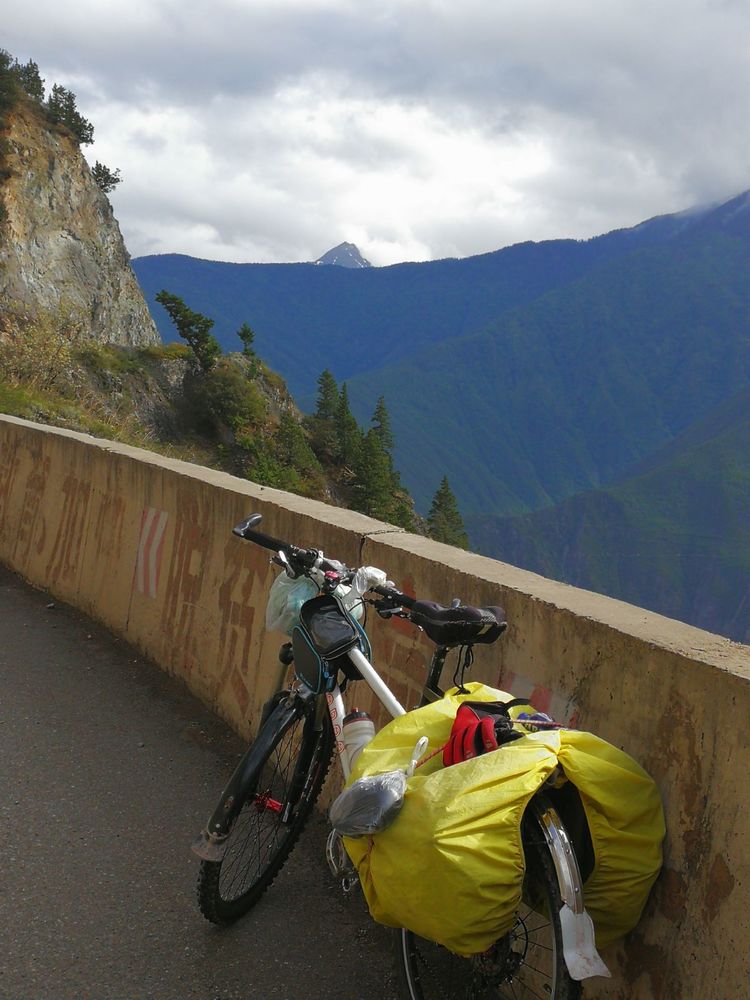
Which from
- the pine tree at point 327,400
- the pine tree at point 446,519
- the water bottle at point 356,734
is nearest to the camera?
the water bottle at point 356,734

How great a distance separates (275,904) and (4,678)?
3041 millimetres

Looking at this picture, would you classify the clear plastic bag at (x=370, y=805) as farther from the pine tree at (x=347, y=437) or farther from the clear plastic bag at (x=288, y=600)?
the pine tree at (x=347, y=437)

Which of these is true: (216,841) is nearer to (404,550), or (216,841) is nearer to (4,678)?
(404,550)

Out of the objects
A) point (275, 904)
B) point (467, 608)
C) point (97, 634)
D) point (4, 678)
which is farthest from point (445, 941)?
point (97, 634)

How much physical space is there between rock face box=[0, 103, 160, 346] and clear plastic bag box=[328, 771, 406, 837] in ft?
155

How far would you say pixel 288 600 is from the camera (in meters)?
3.73

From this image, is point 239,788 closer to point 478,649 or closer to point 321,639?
point 321,639

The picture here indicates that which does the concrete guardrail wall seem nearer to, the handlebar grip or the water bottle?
the water bottle

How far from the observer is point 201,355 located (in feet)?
186

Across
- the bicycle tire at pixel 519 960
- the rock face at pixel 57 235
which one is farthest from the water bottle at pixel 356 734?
the rock face at pixel 57 235

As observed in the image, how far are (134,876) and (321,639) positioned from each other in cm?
140

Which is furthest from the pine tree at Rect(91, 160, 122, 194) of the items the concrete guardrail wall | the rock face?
the concrete guardrail wall

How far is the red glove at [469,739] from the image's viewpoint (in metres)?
2.64

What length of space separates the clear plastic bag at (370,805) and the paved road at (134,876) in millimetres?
1117
